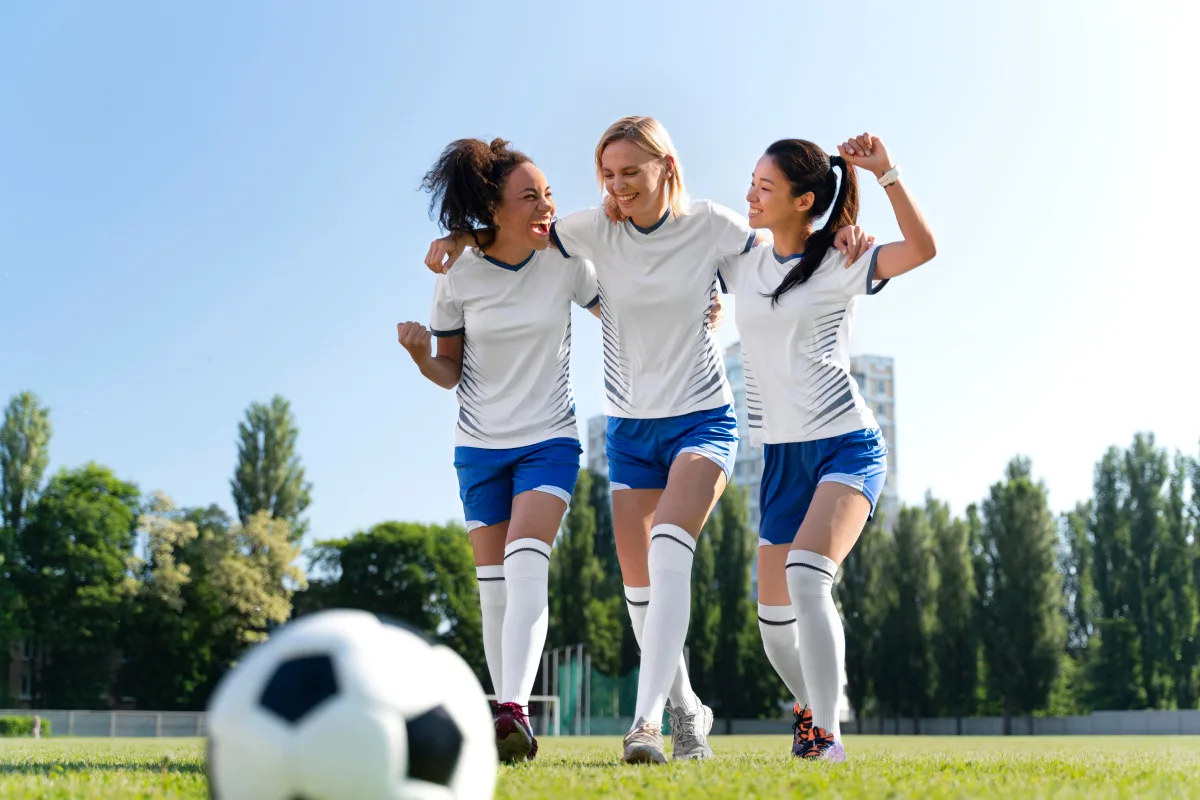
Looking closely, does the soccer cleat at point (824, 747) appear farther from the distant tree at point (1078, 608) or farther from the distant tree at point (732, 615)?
the distant tree at point (732, 615)

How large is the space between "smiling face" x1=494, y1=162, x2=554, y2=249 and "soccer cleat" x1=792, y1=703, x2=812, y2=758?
2.64m

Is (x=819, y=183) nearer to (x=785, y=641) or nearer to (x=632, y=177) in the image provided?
(x=632, y=177)

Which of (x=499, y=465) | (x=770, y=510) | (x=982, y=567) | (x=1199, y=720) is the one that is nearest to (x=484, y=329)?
(x=499, y=465)

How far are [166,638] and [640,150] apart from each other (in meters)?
49.8

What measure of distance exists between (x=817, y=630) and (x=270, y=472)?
54.7m

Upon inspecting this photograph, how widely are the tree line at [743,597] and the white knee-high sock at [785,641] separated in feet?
143

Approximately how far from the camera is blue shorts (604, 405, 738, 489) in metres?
5.54

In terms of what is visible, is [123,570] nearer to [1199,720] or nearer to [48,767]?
[1199,720]

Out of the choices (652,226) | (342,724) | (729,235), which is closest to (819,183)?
(729,235)

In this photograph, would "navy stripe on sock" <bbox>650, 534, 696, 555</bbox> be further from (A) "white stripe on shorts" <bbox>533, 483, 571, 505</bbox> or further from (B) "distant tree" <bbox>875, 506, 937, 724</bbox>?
(B) "distant tree" <bbox>875, 506, 937, 724</bbox>

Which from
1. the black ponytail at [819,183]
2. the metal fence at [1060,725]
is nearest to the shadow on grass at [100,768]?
the black ponytail at [819,183]

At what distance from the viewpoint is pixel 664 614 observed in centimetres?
509

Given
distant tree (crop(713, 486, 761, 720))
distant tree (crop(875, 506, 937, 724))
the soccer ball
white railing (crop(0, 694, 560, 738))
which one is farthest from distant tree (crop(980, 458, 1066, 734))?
the soccer ball

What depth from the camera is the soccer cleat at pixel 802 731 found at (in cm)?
525
